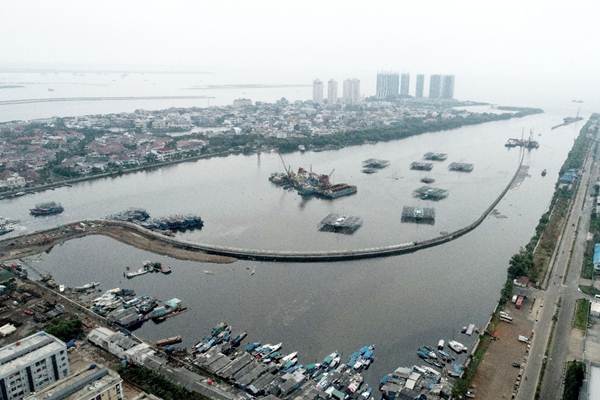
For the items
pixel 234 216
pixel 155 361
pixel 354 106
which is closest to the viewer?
pixel 155 361

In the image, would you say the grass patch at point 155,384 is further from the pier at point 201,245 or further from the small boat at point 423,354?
the pier at point 201,245

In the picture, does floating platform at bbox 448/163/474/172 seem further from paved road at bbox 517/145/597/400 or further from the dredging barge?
paved road at bbox 517/145/597/400

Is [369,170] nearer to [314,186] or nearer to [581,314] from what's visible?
[314,186]

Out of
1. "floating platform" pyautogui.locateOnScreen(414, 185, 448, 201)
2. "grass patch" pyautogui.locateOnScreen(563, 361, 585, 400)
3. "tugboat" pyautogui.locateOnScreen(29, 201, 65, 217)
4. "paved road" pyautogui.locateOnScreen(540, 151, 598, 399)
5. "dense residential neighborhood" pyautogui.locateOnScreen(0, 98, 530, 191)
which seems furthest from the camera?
"dense residential neighborhood" pyautogui.locateOnScreen(0, 98, 530, 191)

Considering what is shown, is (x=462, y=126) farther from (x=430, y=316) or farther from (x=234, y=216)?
(x=430, y=316)

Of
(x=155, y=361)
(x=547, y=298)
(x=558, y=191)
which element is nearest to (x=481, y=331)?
(x=547, y=298)

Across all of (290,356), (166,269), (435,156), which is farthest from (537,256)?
(435,156)

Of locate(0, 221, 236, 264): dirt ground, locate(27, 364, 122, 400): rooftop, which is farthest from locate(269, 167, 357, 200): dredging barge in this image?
locate(27, 364, 122, 400): rooftop
